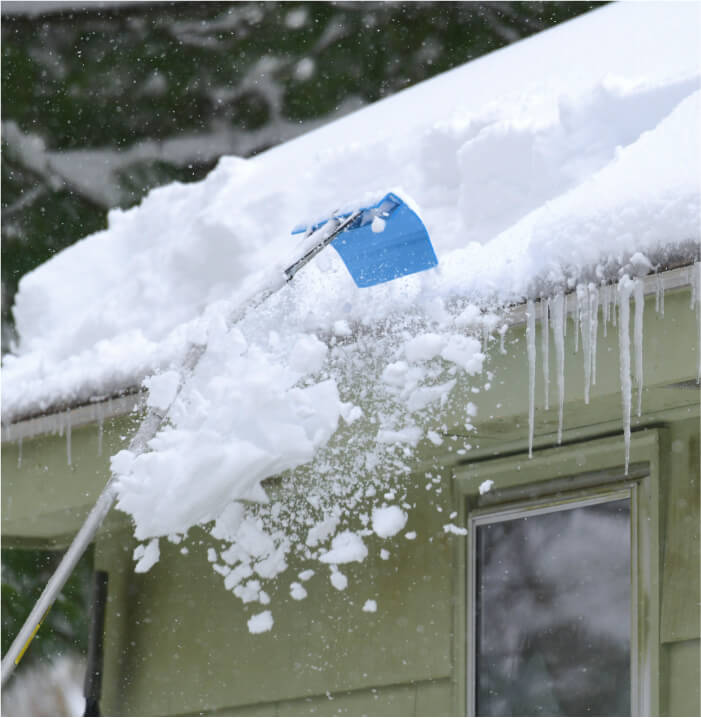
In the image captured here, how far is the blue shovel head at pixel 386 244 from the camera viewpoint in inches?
108

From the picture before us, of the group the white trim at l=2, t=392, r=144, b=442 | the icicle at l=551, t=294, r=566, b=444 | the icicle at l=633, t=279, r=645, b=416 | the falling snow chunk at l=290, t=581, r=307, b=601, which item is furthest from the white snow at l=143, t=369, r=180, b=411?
the icicle at l=633, t=279, r=645, b=416

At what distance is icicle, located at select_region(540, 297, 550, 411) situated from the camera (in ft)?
8.55

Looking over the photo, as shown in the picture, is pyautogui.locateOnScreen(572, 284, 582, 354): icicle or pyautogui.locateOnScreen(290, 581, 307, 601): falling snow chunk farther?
pyautogui.locateOnScreen(290, 581, 307, 601): falling snow chunk

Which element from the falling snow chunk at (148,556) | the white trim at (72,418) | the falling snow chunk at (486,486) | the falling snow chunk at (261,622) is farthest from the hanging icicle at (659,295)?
the falling snow chunk at (148,556)

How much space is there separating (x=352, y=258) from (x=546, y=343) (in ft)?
2.06

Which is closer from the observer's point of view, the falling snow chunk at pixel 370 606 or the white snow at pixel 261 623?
the falling snow chunk at pixel 370 606

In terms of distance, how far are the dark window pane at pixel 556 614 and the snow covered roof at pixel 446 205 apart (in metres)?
0.88

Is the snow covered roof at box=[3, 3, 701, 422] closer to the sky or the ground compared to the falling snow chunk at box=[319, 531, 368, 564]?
closer to the sky

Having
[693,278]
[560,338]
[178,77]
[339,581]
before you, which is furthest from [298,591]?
[178,77]

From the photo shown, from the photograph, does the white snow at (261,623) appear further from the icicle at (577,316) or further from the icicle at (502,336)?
the icicle at (577,316)

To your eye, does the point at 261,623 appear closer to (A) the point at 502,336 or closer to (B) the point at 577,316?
(A) the point at 502,336

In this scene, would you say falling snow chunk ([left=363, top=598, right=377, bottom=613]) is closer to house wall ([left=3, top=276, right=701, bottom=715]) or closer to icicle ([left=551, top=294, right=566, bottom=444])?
house wall ([left=3, top=276, right=701, bottom=715])

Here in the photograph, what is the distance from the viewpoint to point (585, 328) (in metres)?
2.57

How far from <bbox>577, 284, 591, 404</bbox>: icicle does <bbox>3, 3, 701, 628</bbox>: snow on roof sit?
0.05m
